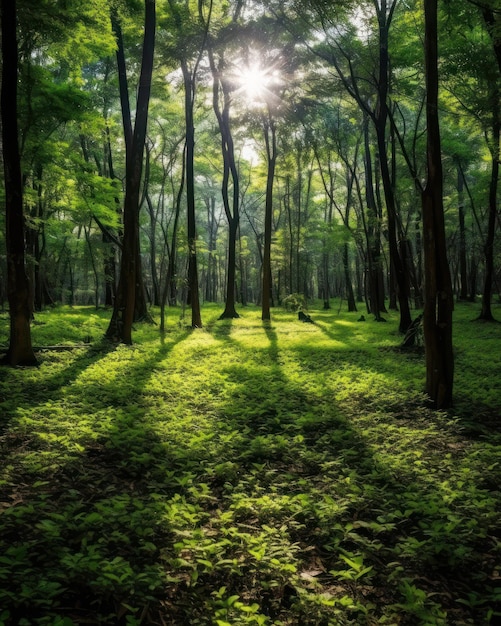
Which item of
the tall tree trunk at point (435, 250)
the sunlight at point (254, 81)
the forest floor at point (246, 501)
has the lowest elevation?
the forest floor at point (246, 501)

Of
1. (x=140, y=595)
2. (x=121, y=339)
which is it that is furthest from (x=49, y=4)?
(x=140, y=595)

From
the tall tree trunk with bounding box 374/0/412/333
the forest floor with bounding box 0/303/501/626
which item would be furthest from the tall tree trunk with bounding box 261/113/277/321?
the forest floor with bounding box 0/303/501/626

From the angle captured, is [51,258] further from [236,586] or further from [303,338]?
[236,586]

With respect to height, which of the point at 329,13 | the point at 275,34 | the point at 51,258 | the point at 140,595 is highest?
the point at 275,34

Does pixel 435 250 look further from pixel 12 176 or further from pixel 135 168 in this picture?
pixel 135 168

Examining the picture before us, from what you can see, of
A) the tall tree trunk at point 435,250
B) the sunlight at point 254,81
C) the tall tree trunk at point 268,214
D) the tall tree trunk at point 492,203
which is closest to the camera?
the tall tree trunk at point 435,250

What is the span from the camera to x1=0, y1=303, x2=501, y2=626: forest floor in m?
2.80

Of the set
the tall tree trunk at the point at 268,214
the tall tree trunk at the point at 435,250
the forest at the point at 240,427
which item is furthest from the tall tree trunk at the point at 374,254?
the tall tree trunk at the point at 435,250

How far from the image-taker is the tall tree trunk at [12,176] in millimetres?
7809

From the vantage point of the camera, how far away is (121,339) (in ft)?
42.8

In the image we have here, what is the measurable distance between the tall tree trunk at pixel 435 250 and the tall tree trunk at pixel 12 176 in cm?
756

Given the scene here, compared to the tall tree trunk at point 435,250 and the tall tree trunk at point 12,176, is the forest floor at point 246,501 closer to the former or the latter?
the tall tree trunk at point 435,250

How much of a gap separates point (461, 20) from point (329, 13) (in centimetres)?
333

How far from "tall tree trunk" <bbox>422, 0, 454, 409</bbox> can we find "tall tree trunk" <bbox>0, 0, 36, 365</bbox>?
7.56 metres
